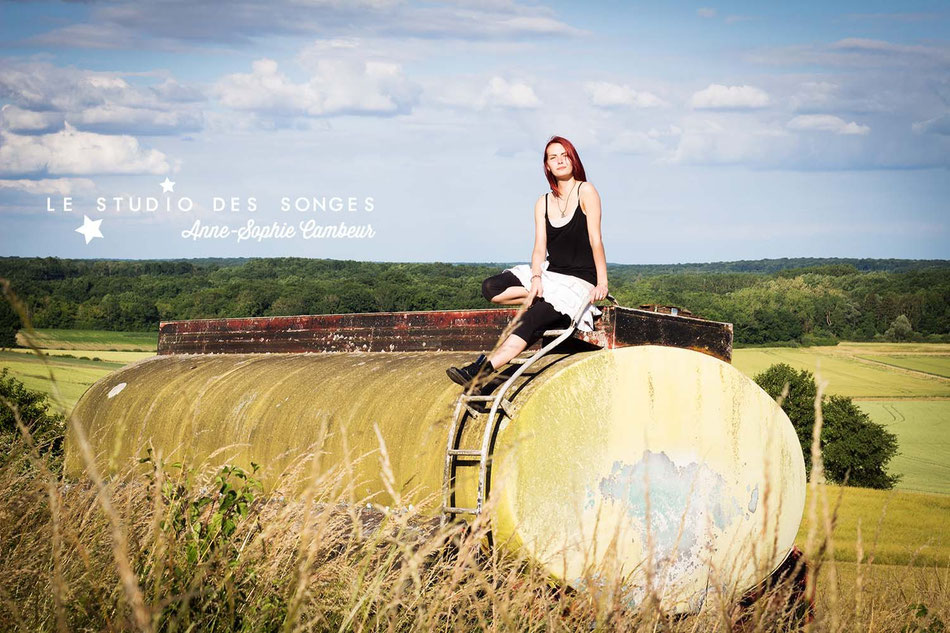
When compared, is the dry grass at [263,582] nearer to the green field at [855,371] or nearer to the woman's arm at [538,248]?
the woman's arm at [538,248]

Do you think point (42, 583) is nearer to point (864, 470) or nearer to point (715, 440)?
point (715, 440)

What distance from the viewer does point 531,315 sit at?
5441 mm

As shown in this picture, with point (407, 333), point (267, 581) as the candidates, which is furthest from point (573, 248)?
point (407, 333)

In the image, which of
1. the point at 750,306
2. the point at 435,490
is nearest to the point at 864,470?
the point at 750,306

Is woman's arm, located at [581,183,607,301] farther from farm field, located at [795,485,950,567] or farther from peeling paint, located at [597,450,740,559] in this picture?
farm field, located at [795,485,950,567]

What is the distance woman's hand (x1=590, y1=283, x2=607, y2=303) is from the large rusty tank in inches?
13.2

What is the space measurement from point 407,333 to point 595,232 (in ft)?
14.1

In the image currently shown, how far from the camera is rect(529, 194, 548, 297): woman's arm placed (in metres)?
5.46

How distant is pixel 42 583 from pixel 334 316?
6.34 metres

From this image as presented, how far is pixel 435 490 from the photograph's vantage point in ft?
18.9

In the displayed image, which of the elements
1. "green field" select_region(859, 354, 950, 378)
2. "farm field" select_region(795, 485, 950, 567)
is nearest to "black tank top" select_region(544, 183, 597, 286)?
"farm field" select_region(795, 485, 950, 567)

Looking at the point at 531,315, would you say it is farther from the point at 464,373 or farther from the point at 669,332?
the point at 669,332

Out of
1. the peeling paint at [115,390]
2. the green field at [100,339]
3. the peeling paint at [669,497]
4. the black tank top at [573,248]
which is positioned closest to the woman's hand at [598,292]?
the black tank top at [573,248]

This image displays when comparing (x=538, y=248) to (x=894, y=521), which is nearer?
(x=538, y=248)
